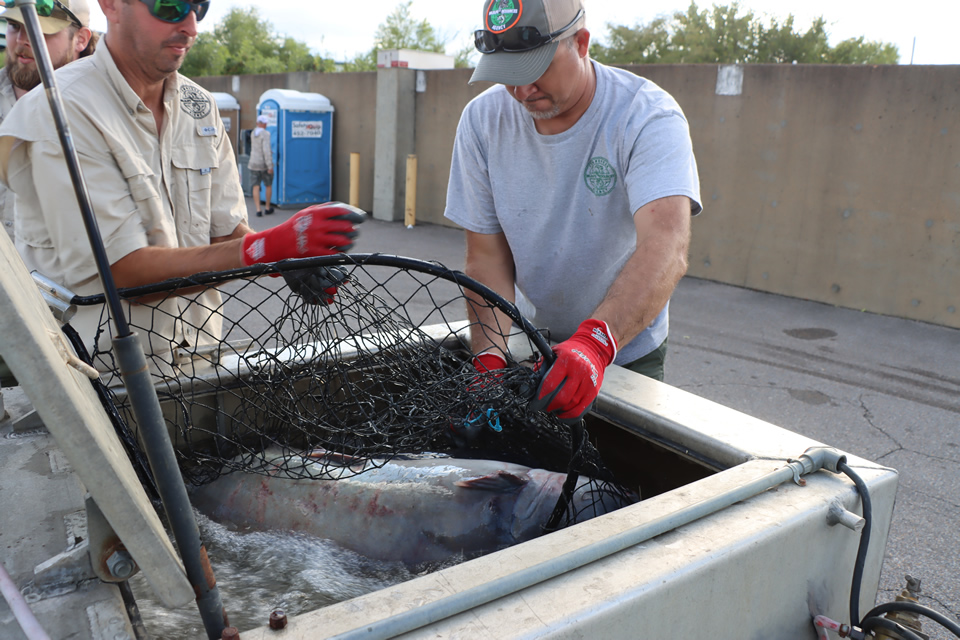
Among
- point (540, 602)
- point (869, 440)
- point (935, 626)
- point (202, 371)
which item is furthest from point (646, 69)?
point (540, 602)

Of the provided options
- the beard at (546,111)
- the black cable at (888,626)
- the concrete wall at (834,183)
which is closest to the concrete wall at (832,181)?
the concrete wall at (834,183)

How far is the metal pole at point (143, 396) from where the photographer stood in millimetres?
699

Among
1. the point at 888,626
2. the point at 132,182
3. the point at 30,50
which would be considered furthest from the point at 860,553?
the point at 30,50

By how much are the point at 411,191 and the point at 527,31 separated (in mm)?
9522

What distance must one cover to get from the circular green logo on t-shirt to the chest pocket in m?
1.22

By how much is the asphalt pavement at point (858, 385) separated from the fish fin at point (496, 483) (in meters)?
1.70

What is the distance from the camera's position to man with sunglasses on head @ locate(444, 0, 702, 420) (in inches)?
73.0

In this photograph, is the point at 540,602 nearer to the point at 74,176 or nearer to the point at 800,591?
the point at 800,591

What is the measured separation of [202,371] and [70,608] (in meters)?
0.92

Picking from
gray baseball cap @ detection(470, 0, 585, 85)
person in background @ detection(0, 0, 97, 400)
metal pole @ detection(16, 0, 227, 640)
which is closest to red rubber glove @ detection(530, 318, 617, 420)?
metal pole @ detection(16, 0, 227, 640)

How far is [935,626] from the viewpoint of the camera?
242 centimetres

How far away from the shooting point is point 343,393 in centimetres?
200

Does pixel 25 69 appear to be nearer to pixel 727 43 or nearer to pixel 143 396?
pixel 143 396

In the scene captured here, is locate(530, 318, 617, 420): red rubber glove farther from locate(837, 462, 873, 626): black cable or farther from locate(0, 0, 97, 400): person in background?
locate(0, 0, 97, 400): person in background
